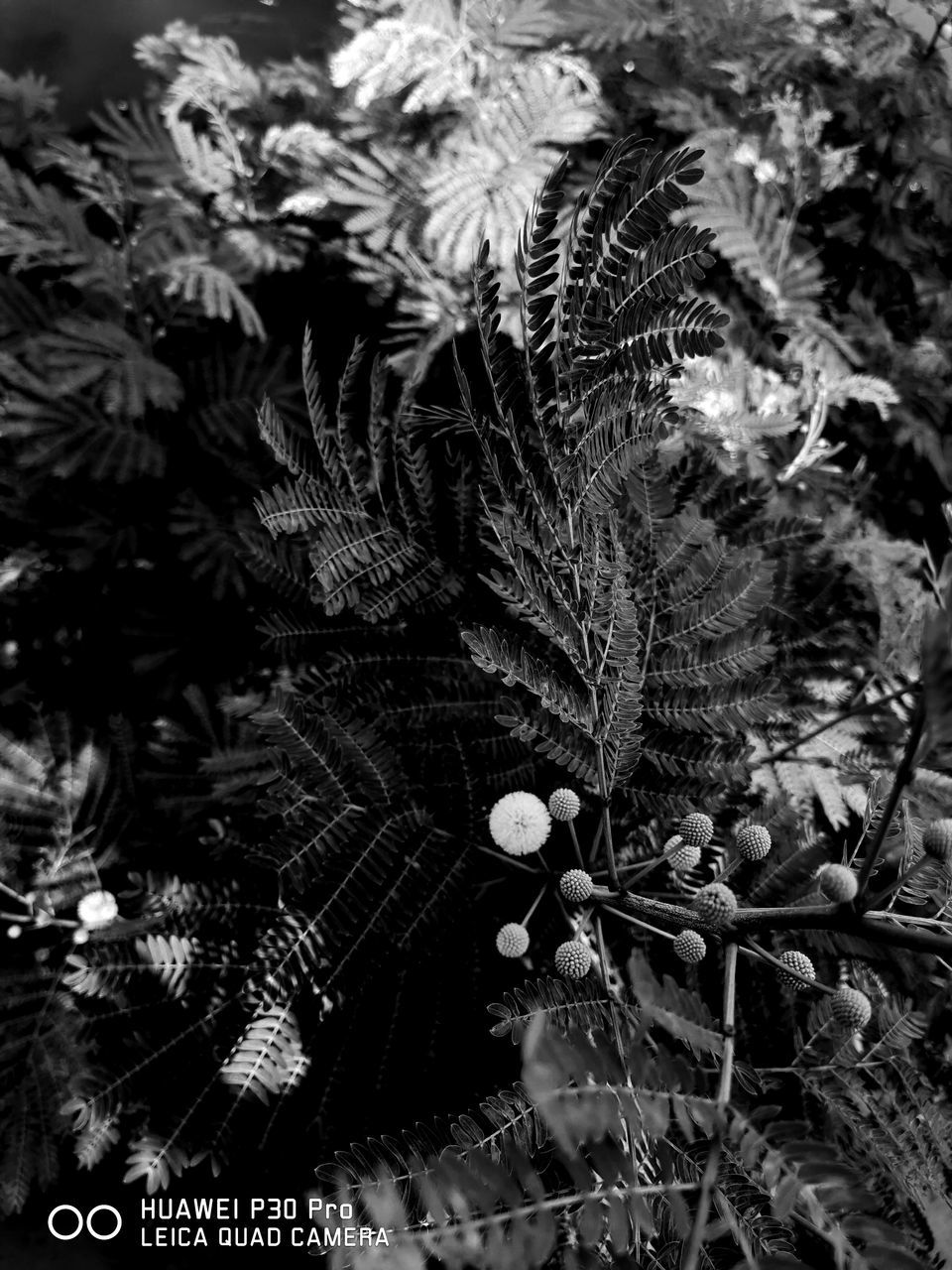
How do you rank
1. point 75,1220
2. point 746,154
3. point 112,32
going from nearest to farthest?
point 75,1220, point 746,154, point 112,32

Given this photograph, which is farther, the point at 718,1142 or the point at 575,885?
the point at 575,885

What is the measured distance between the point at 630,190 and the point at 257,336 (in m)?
1.11

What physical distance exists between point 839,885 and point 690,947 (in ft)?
0.39

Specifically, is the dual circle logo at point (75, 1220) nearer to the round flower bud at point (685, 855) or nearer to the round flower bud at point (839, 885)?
the round flower bud at point (685, 855)

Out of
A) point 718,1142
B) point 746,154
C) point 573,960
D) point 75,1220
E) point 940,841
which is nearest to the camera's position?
point 718,1142

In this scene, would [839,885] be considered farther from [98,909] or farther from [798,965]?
[98,909]

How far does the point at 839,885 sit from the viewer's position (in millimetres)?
558

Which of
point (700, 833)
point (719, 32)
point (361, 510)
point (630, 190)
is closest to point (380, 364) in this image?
point (361, 510)

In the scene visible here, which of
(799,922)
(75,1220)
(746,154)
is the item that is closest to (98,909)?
(75,1220)

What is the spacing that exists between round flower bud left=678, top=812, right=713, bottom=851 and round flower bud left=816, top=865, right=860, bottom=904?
0.34ft

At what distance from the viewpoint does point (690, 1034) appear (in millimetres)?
458

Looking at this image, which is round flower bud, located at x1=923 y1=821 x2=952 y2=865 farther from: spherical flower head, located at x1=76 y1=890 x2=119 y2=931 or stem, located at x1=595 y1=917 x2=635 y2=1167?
spherical flower head, located at x1=76 y1=890 x2=119 y2=931

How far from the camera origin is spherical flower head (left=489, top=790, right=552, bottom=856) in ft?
2.19

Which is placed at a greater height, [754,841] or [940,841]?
[940,841]
